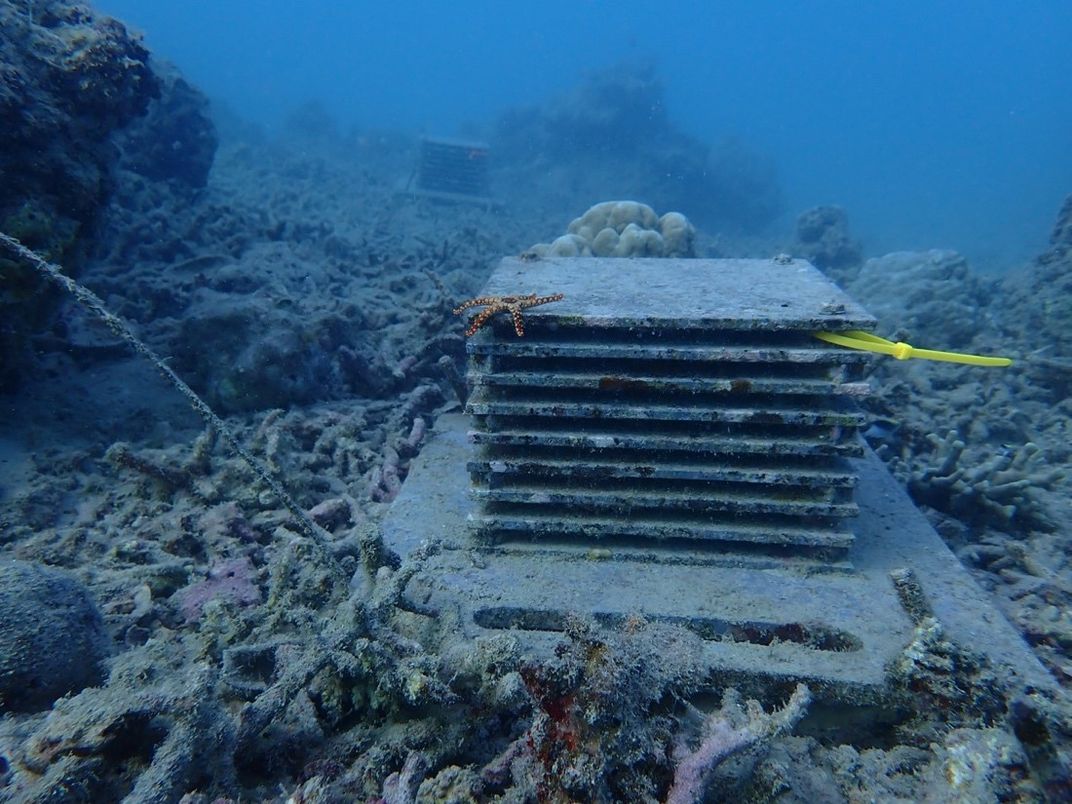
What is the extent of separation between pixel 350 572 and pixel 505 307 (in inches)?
70.7

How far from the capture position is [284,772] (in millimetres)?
2365

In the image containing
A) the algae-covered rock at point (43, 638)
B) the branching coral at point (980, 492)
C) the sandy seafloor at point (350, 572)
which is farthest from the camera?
the branching coral at point (980, 492)

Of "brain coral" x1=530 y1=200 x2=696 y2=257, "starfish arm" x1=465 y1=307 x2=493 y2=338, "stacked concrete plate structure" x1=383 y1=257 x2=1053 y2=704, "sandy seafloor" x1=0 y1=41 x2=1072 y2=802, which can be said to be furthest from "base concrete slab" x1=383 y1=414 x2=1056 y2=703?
"brain coral" x1=530 y1=200 x2=696 y2=257

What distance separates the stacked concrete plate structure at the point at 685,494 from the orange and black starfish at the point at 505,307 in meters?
0.05

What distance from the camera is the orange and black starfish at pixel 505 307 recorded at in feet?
9.99

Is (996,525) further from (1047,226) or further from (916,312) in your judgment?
(1047,226)

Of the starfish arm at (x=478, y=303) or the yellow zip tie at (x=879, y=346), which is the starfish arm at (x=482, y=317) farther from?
the yellow zip tie at (x=879, y=346)

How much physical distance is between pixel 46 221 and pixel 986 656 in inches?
263

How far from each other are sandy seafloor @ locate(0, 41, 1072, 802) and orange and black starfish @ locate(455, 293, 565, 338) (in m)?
1.18

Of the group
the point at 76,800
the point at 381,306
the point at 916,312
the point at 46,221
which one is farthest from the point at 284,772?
the point at 916,312

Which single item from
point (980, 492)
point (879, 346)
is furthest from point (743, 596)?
point (980, 492)

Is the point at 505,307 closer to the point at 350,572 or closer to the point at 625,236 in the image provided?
the point at 350,572

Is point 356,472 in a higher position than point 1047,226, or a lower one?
lower

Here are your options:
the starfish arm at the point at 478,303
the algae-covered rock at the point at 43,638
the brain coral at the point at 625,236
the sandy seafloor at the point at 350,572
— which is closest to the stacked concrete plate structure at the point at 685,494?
the starfish arm at the point at 478,303
